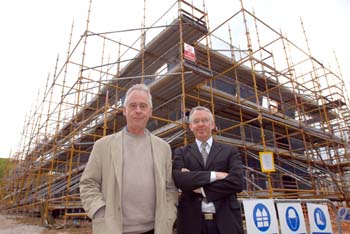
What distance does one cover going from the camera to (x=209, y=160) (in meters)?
2.32

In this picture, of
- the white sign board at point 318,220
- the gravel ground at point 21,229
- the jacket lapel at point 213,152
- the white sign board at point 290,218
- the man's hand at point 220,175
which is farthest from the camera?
the gravel ground at point 21,229

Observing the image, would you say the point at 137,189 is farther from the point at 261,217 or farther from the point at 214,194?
the point at 261,217

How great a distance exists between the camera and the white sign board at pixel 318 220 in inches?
135

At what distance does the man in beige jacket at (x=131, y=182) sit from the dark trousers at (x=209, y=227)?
0.30 m

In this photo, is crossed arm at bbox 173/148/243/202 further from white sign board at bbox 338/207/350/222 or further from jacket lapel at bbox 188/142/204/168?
white sign board at bbox 338/207/350/222

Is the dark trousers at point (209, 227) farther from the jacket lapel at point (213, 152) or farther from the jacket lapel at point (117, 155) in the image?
the jacket lapel at point (117, 155)

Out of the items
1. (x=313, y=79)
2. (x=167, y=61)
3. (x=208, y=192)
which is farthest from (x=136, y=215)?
(x=313, y=79)

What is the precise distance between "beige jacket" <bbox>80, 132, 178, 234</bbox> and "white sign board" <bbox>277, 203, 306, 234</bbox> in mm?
1935

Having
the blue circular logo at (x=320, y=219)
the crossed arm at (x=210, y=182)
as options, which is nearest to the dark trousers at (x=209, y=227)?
the crossed arm at (x=210, y=182)

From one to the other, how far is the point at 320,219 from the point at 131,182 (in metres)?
3.05

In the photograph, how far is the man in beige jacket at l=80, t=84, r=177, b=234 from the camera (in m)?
1.76

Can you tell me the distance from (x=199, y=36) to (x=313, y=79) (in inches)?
299

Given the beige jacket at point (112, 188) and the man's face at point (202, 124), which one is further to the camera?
the man's face at point (202, 124)

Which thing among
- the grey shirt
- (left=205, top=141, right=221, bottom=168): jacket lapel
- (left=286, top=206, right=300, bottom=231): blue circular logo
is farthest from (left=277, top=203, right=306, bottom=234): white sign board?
the grey shirt
